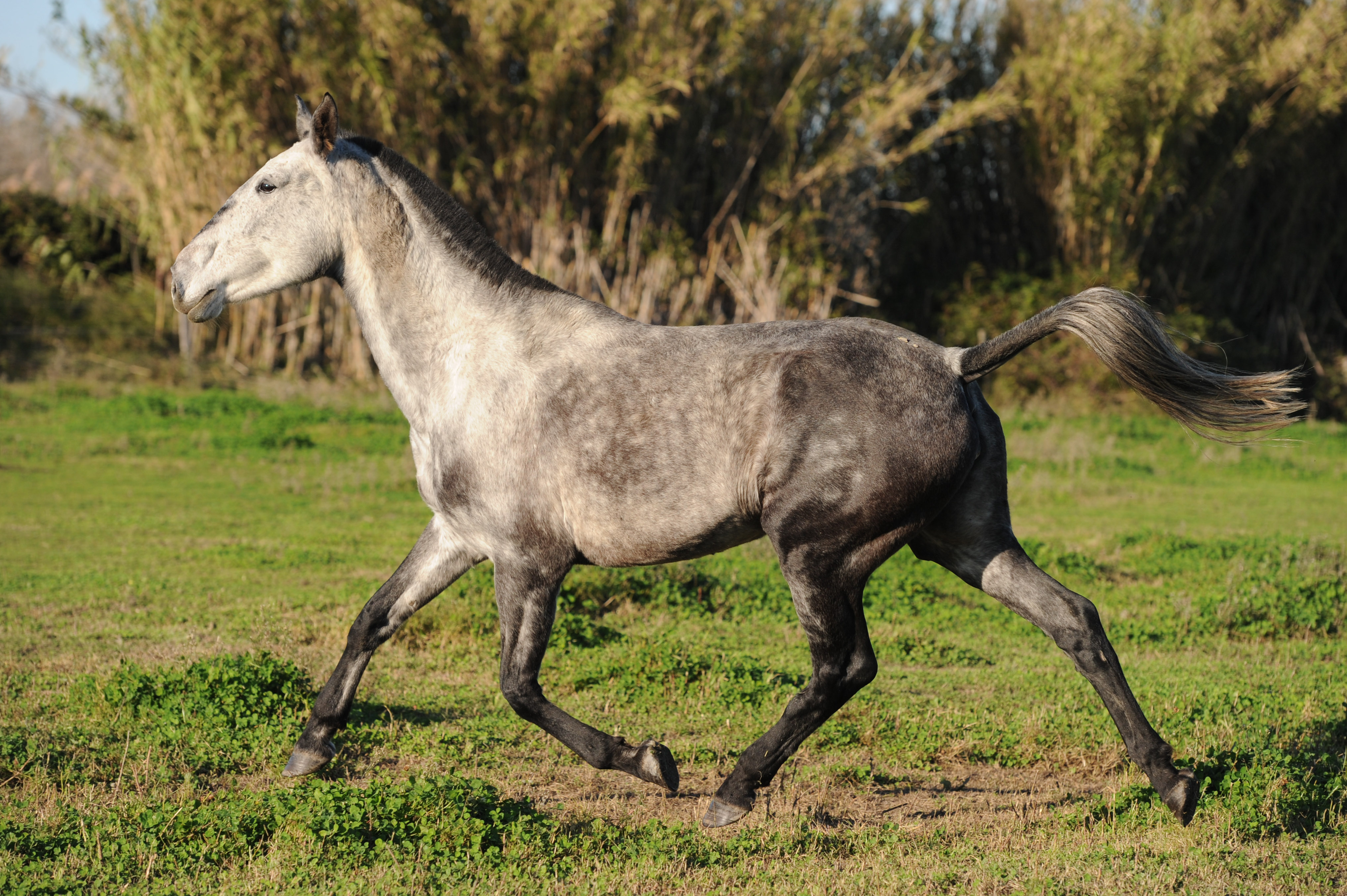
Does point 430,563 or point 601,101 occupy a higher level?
point 601,101

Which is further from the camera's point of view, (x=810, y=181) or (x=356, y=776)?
(x=810, y=181)

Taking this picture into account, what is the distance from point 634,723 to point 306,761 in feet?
4.75

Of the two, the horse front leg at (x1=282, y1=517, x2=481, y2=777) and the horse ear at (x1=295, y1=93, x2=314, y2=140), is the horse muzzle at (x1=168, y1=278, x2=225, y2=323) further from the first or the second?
the horse front leg at (x1=282, y1=517, x2=481, y2=777)

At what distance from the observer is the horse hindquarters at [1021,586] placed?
160 inches

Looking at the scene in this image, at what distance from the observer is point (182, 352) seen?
18359mm

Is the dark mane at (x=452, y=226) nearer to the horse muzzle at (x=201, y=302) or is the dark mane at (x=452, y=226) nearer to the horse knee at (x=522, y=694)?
the horse muzzle at (x=201, y=302)

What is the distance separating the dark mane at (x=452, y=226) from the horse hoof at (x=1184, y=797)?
280cm

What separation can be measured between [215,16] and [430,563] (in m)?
14.5

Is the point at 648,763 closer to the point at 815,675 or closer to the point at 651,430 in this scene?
the point at 815,675

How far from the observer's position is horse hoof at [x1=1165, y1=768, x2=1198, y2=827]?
13.0ft

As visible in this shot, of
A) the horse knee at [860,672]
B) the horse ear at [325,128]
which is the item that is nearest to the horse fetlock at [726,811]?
the horse knee at [860,672]

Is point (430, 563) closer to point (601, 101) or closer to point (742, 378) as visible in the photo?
point (742, 378)

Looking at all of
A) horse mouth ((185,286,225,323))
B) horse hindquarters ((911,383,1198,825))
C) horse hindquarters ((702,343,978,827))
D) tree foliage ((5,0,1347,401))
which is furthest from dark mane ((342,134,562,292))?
tree foliage ((5,0,1347,401))

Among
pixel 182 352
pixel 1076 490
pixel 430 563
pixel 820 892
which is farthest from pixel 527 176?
pixel 820 892
